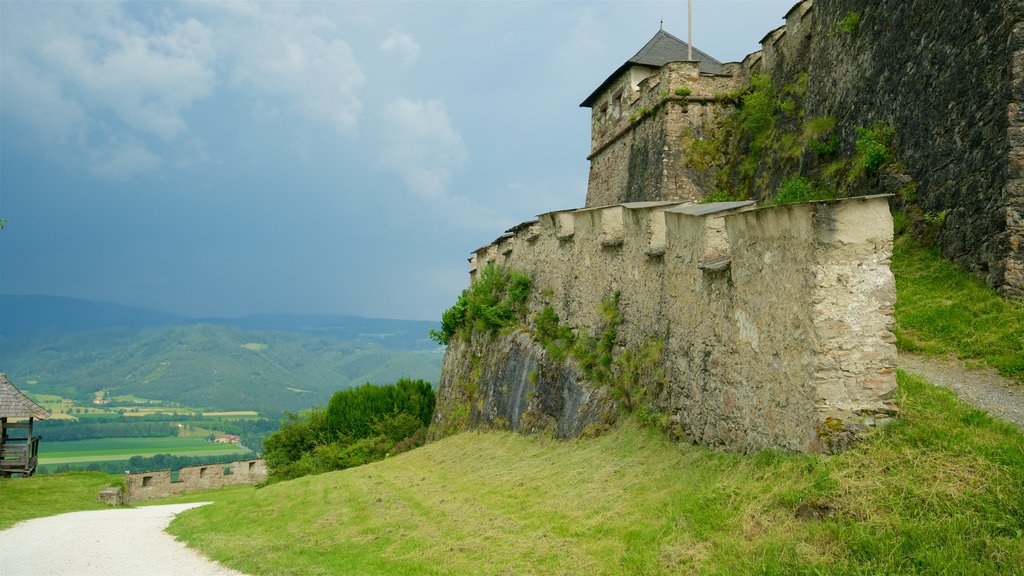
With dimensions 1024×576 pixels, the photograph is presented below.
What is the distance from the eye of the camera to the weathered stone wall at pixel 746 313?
677 centimetres

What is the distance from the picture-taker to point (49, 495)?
933 inches

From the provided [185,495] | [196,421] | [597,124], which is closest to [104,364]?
[196,421]

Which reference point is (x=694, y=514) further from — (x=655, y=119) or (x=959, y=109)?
(x=655, y=119)

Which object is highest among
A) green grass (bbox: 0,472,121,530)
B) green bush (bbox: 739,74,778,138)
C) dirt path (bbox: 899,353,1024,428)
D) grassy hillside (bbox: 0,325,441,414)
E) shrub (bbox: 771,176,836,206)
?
green bush (bbox: 739,74,778,138)

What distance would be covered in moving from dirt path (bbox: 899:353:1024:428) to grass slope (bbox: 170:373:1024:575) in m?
0.64

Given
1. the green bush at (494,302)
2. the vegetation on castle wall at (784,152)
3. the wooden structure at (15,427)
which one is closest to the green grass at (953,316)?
the vegetation on castle wall at (784,152)

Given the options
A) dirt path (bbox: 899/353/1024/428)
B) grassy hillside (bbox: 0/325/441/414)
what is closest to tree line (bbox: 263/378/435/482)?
dirt path (bbox: 899/353/1024/428)

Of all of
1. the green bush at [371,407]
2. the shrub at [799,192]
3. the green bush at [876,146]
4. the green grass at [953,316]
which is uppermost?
the green bush at [876,146]

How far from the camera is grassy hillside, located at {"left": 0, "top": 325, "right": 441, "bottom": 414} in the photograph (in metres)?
128

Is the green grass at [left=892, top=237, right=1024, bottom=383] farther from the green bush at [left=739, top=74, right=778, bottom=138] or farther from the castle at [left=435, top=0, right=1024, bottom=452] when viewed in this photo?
the green bush at [left=739, top=74, right=778, bottom=138]

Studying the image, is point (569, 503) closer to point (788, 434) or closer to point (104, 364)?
point (788, 434)

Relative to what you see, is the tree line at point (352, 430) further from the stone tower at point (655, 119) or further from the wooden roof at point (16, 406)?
the wooden roof at point (16, 406)

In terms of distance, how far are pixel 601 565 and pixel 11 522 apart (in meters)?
16.2

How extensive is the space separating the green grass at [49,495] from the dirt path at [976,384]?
57.5ft
